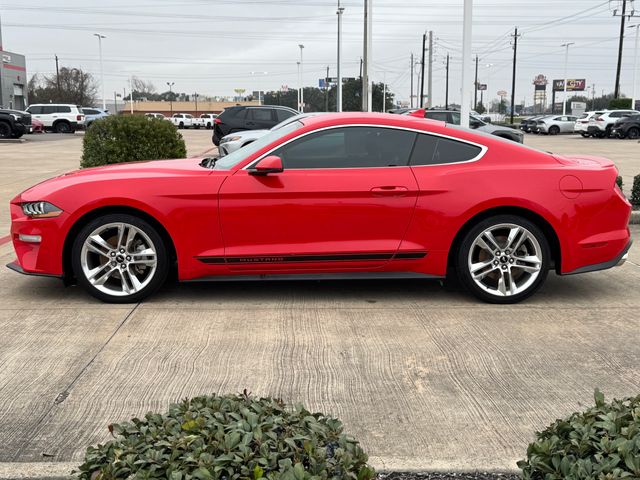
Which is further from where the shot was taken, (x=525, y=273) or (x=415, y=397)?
(x=525, y=273)

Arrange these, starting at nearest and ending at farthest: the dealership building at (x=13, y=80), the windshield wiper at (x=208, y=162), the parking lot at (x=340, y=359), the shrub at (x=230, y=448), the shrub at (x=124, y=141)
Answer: the shrub at (x=230, y=448) < the parking lot at (x=340, y=359) < the windshield wiper at (x=208, y=162) < the shrub at (x=124, y=141) < the dealership building at (x=13, y=80)

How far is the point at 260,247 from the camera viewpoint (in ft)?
17.4

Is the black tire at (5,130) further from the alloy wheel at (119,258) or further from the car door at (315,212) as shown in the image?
the car door at (315,212)

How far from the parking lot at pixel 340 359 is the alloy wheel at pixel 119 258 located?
0.20 meters

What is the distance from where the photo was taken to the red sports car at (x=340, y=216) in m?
5.27

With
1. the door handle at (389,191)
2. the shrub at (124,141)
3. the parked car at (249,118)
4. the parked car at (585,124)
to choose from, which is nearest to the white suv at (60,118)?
the parked car at (249,118)

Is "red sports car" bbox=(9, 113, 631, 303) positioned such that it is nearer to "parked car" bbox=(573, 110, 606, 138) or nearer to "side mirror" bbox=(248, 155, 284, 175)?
"side mirror" bbox=(248, 155, 284, 175)

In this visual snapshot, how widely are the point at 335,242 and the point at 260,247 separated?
593 mm

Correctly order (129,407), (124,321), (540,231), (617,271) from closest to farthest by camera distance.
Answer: (129,407), (124,321), (540,231), (617,271)

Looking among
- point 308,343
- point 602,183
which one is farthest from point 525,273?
point 308,343

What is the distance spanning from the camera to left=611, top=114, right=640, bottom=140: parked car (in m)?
39.0

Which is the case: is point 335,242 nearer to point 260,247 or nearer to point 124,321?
point 260,247

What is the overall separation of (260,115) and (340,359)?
19.7 metres

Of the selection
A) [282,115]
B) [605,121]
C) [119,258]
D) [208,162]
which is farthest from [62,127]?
[119,258]
